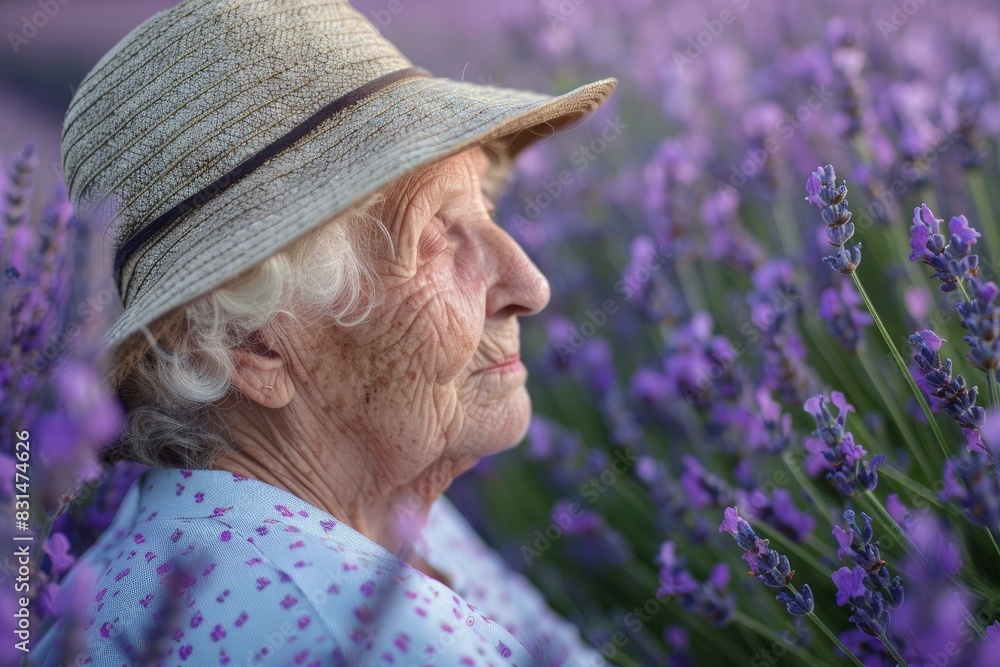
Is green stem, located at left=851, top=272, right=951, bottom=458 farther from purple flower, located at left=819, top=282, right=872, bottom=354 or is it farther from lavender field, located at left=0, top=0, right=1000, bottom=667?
purple flower, located at left=819, top=282, right=872, bottom=354

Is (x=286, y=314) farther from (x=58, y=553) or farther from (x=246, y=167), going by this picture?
(x=58, y=553)

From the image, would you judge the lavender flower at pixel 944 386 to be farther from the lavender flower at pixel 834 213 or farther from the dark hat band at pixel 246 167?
the dark hat band at pixel 246 167

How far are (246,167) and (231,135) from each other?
0.06 metres

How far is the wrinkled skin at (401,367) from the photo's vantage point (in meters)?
1.43

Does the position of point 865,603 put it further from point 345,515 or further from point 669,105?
point 669,105

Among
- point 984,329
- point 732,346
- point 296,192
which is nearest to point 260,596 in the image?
point 296,192

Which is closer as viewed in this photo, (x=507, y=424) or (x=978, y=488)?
(x=978, y=488)

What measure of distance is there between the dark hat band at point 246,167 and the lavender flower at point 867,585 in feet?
3.16

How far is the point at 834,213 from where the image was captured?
1163mm

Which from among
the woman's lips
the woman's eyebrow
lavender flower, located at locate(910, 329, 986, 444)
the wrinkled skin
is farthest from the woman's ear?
lavender flower, located at locate(910, 329, 986, 444)

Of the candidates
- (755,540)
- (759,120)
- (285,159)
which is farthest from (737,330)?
(285,159)

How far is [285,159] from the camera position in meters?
1.32

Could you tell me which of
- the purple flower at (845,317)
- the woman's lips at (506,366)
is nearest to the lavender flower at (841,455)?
the purple flower at (845,317)

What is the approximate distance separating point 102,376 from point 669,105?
81.4 inches
